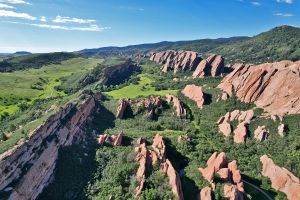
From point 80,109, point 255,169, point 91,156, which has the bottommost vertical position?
point 255,169

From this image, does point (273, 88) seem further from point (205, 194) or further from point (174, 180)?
point (174, 180)

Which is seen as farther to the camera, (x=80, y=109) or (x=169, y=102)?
(x=169, y=102)

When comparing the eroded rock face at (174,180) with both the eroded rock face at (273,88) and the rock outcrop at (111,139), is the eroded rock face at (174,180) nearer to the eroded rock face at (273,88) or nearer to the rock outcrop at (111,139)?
the rock outcrop at (111,139)

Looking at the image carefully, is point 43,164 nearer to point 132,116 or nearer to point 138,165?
point 138,165

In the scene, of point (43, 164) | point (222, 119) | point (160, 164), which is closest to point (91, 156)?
point (43, 164)

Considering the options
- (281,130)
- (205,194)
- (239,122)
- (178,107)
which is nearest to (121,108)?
(178,107)

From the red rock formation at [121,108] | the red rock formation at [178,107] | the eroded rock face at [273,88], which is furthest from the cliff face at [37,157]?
the eroded rock face at [273,88]

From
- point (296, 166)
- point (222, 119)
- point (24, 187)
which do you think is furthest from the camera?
point (222, 119)
